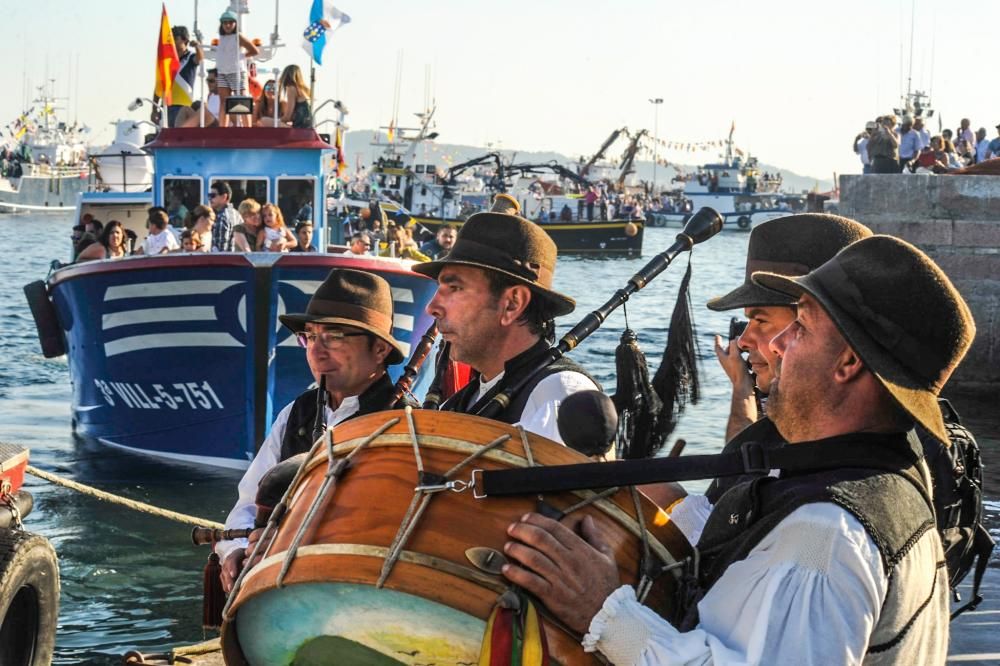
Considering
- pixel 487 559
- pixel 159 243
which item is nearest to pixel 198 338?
pixel 159 243

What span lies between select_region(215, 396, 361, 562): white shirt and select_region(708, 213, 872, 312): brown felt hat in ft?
4.64

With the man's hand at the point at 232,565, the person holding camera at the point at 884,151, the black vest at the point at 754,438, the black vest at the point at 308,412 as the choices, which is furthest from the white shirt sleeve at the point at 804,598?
the person holding camera at the point at 884,151

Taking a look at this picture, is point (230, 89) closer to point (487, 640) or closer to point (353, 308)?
point (353, 308)

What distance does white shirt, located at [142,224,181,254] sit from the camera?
12.1 m

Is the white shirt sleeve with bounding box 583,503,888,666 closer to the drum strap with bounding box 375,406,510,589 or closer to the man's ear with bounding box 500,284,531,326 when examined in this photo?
the drum strap with bounding box 375,406,510,589

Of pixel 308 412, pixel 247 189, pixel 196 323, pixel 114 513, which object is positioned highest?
pixel 247 189

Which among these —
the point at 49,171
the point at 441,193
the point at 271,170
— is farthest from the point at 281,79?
the point at 49,171

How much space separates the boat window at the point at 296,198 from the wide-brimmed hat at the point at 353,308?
30.4 ft

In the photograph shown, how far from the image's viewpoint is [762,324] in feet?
11.4

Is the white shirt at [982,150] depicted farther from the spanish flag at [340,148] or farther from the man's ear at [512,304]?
the man's ear at [512,304]

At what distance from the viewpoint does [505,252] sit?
378cm

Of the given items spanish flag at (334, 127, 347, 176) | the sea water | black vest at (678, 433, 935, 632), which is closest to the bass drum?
black vest at (678, 433, 935, 632)

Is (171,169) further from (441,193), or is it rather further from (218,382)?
(441,193)

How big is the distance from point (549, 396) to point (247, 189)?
10.7 m
